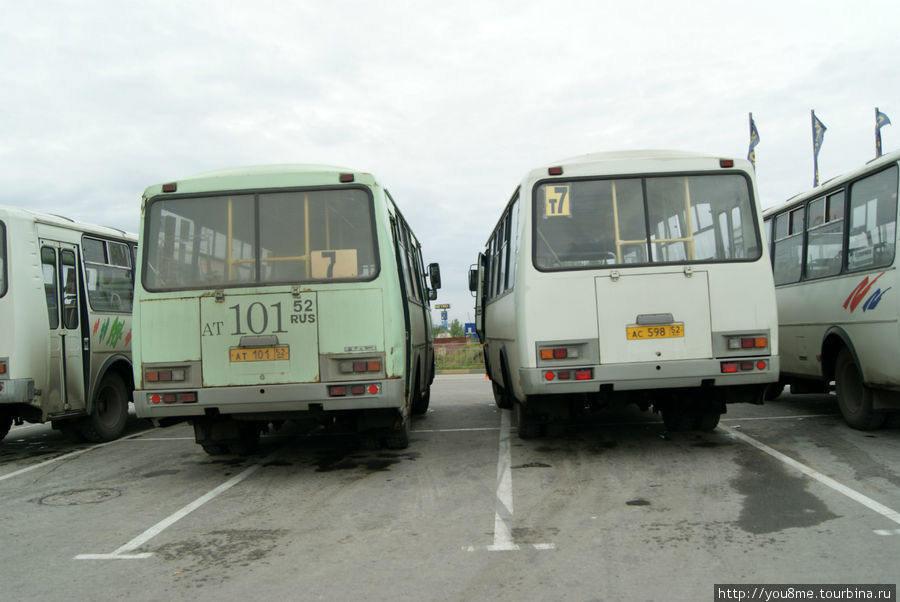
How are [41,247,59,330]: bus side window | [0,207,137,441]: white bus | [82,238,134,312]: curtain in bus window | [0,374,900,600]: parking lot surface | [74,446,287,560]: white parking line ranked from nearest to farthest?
[0,374,900,600]: parking lot surface, [74,446,287,560]: white parking line, [0,207,137,441]: white bus, [41,247,59,330]: bus side window, [82,238,134,312]: curtain in bus window

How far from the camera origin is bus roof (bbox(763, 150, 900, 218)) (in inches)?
306

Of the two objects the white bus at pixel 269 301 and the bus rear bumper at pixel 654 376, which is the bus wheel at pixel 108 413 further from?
the bus rear bumper at pixel 654 376

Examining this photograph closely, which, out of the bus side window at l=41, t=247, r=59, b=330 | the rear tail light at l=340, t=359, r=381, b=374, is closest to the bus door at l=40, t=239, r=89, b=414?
the bus side window at l=41, t=247, r=59, b=330

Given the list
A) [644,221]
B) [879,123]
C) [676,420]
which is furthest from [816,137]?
[644,221]

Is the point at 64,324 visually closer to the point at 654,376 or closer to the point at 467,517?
the point at 467,517

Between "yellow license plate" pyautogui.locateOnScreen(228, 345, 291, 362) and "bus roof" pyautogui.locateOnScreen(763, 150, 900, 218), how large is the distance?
21.4ft

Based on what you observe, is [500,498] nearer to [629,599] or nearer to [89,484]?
[629,599]

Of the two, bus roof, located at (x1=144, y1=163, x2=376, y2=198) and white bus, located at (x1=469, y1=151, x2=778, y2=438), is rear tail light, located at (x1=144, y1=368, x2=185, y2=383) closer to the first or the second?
bus roof, located at (x1=144, y1=163, x2=376, y2=198)

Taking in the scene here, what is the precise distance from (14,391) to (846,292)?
379 inches

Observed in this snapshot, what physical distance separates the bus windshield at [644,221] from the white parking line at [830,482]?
6.70ft

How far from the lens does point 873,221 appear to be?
8062 mm

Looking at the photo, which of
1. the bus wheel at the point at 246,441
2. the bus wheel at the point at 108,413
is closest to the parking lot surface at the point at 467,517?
the bus wheel at the point at 246,441

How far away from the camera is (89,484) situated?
7.54 m

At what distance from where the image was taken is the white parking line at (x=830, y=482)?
5.18 meters
